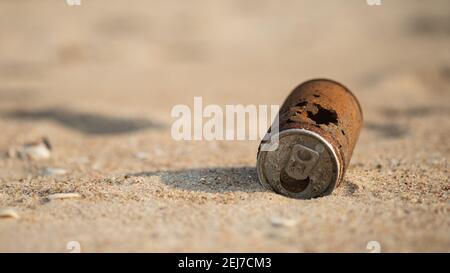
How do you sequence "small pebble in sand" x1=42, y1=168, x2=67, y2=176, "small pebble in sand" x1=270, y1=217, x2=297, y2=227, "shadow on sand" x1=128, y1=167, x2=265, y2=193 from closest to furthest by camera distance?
1. "small pebble in sand" x1=270, y1=217, x2=297, y2=227
2. "shadow on sand" x1=128, y1=167, x2=265, y2=193
3. "small pebble in sand" x1=42, y1=168, x2=67, y2=176

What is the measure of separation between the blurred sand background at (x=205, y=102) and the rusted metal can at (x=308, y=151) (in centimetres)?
14

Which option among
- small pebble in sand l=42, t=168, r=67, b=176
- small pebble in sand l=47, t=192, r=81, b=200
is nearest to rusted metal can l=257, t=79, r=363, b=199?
small pebble in sand l=47, t=192, r=81, b=200

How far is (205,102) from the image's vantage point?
25.2 ft

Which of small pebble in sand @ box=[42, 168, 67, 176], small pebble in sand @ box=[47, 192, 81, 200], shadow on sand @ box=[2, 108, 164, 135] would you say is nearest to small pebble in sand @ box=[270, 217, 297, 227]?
small pebble in sand @ box=[47, 192, 81, 200]

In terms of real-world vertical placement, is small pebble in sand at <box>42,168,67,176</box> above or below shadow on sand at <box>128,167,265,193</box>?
below

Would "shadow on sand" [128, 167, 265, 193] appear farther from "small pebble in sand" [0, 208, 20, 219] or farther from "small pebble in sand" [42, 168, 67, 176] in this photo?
"small pebble in sand" [0, 208, 20, 219]

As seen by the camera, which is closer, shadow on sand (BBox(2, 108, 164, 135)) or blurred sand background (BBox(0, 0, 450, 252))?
blurred sand background (BBox(0, 0, 450, 252))

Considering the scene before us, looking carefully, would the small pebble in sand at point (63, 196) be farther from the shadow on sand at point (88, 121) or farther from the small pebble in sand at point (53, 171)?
the shadow on sand at point (88, 121)

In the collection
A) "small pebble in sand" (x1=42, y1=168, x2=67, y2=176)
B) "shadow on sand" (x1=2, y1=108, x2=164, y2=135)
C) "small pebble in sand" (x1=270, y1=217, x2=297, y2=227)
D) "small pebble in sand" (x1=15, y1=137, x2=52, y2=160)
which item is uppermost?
"small pebble in sand" (x1=270, y1=217, x2=297, y2=227)

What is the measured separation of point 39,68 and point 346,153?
835 centimetres

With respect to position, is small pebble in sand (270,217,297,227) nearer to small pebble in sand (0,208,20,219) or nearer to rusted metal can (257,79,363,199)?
rusted metal can (257,79,363,199)

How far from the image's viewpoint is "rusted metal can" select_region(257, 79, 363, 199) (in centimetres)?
337

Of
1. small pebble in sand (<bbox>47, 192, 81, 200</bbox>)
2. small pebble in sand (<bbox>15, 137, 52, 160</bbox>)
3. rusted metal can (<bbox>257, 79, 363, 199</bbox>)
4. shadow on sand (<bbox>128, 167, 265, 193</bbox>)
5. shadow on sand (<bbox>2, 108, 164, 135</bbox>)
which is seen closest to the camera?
rusted metal can (<bbox>257, 79, 363, 199</bbox>)

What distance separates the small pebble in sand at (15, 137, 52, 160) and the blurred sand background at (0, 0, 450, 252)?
0.11 metres
